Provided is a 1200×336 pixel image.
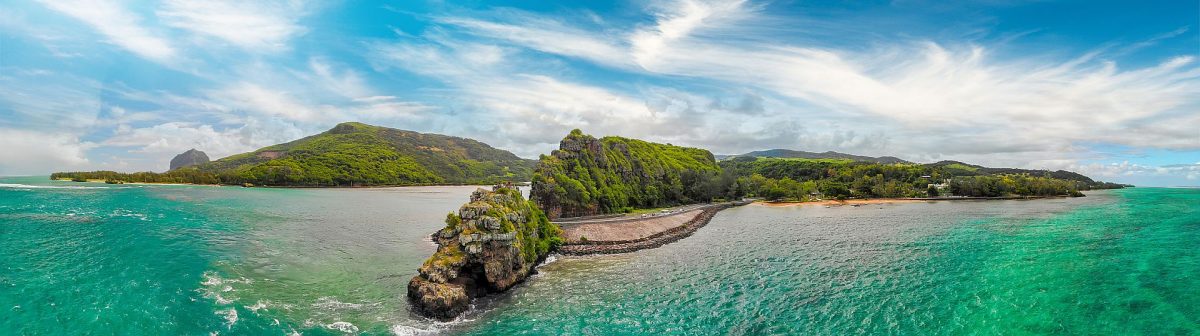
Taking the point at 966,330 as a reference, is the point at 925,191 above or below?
above

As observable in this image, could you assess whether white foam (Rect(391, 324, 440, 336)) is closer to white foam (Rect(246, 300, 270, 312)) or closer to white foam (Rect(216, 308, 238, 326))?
white foam (Rect(216, 308, 238, 326))

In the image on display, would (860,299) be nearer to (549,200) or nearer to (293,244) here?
(549,200)

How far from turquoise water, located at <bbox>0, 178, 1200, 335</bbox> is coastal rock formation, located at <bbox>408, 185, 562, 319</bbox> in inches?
57.9

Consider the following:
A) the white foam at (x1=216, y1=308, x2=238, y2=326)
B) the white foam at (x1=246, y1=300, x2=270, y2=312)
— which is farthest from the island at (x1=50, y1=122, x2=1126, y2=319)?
the white foam at (x1=216, y1=308, x2=238, y2=326)

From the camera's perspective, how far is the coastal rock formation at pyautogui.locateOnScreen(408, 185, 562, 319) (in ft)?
115

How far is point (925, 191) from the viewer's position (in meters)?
168

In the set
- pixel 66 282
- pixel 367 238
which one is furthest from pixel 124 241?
pixel 367 238

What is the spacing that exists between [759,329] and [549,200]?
49739mm

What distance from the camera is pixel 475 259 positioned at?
131 feet

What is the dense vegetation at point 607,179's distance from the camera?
80.3 m

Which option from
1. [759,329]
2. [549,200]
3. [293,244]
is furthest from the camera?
[549,200]

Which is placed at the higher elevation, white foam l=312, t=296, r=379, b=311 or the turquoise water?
the turquoise water

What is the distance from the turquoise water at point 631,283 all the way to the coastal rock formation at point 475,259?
1.47 metres

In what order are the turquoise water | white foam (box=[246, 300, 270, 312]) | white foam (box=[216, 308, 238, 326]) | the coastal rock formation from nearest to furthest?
white foam (box=[216, 308, 238, 326]) → the turquoise water → white foam (box=[246, 300, 270, 312]) → the coastal rock formation
